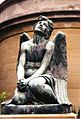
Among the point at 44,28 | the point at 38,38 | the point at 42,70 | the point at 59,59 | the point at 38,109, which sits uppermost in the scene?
the point at 44,28

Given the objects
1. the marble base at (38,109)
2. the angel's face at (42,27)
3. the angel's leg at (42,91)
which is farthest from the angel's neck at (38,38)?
the marble base at (38,109)

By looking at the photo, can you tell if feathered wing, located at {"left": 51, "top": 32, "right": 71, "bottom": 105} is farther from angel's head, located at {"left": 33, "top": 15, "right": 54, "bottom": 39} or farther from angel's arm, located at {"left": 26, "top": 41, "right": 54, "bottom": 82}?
angel's head, located at {"left": 33, "top": 15, "right": 54, "bottom": 39}

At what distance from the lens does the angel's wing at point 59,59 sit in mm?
9586

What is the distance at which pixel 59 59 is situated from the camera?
9672 millimetres

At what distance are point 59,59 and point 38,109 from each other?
1295 millimetres

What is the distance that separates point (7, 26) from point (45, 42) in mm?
12368

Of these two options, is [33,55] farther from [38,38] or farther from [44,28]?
[44,28]

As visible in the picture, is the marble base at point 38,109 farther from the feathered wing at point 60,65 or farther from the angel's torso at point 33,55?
the angel's torso at point 33,55

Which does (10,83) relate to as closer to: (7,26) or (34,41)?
(7,26)

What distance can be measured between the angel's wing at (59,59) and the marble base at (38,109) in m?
0.85

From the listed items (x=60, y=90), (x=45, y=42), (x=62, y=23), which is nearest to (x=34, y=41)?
→ (x=45, y=42)

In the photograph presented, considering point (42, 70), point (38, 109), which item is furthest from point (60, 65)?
point (38, 109)

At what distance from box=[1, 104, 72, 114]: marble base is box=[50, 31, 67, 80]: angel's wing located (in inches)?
33.3

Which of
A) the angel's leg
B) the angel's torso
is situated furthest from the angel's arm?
the angel's leg
